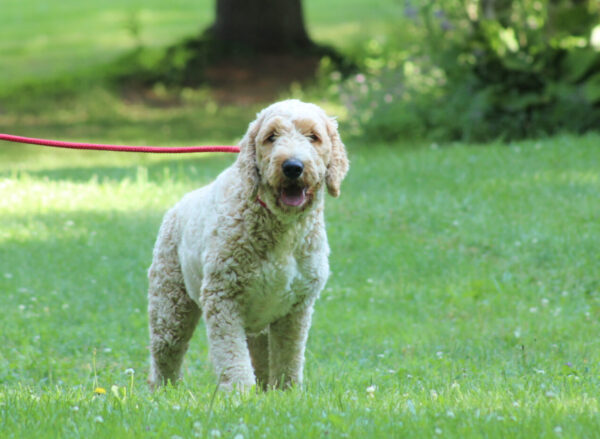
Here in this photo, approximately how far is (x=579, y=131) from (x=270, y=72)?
11883mm

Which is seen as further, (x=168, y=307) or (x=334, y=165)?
(x=168, y=307)

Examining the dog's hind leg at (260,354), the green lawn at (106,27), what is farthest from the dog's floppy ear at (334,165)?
the green lawn at (106,27)

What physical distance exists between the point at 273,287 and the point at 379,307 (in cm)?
298

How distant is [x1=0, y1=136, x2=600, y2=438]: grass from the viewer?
420 cm

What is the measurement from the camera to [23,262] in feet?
29.0

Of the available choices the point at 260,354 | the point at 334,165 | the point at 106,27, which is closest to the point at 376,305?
the point at 260,354

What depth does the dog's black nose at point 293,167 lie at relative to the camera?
4781 mm

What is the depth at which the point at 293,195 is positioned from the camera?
4.95m

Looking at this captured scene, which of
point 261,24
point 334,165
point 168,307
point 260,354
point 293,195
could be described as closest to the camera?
point 293,195

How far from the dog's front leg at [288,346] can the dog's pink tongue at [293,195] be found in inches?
27.7

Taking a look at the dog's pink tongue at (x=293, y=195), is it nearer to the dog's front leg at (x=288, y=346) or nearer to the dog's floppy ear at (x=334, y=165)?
the dog's floppy ear at (x=334, y=165)

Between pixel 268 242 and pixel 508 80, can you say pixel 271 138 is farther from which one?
pixel 508 80

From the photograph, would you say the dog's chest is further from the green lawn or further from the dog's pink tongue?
the green lawn

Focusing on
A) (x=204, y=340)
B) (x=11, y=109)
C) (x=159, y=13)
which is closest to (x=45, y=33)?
(x=159, y=13)
